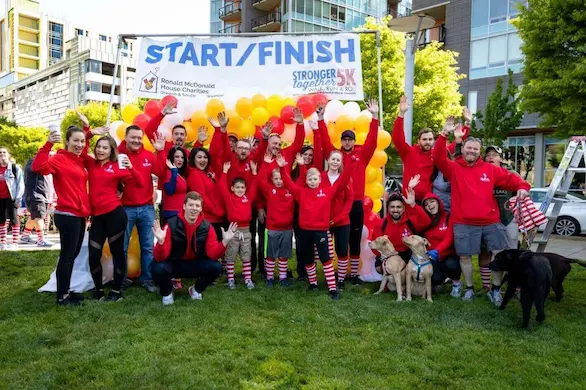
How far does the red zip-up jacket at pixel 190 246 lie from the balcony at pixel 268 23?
33.9m

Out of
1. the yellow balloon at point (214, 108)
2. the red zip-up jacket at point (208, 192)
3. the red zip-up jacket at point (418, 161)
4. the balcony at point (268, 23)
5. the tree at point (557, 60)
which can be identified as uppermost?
the balcony at point (268, 23)

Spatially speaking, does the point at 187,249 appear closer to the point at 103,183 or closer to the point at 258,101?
the point at 103,183

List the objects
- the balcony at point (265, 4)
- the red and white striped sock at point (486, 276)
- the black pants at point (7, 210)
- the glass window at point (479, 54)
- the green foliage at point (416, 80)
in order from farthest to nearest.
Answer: the balcony at point (265, 4)
the glass window at point (479, 54)
the green foliage at point (416, 80)
the black pants at point (7, 210)
the red and white striped sock at point (486, 276)

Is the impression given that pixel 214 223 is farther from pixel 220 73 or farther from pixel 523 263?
pixel 523 263

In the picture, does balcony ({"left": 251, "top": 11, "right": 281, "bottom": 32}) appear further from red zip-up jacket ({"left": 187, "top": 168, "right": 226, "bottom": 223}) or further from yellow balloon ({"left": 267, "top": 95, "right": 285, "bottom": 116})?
red zip-up jacket ({"left": 187, "top": 168, "right": 226, "bottom": 223})

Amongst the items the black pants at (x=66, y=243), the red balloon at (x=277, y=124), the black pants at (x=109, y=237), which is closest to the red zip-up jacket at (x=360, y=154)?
the red balloon at (x=277, y=124)

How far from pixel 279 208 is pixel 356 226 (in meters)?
1.07

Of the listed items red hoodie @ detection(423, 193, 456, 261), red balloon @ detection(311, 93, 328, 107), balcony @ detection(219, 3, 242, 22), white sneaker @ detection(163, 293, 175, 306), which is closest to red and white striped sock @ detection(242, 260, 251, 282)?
white sneaker @ detection(163, 293, 175, 306)

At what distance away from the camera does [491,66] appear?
2489 cm

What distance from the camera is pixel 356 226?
21.0ft

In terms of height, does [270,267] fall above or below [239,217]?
below

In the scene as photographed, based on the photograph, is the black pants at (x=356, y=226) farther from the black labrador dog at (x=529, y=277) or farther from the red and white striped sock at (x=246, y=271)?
the black labrador dog at (x=529, y=277)

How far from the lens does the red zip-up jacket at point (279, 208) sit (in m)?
6.08

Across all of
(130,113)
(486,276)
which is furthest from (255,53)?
(486,276)
